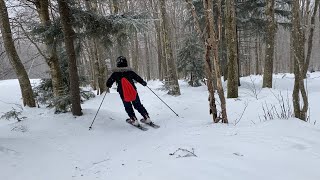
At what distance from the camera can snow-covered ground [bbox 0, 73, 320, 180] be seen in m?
3.76

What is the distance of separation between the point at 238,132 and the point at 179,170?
209cm

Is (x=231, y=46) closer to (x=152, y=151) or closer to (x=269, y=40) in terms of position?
(x=269, y=40)

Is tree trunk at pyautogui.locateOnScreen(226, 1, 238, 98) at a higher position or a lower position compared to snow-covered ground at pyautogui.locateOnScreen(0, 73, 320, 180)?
higher

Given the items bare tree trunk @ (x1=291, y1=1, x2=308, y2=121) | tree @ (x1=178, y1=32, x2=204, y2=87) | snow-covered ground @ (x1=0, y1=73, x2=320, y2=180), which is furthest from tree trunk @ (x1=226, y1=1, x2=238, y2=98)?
tree @ (x1=178, y1=32, x2=204, y2=87)

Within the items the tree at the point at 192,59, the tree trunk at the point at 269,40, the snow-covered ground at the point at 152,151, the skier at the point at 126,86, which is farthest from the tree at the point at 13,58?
the tree trunk at the point at 269,40

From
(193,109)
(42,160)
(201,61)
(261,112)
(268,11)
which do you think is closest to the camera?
(42,160)

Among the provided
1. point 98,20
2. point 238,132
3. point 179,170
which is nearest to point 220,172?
point 179,170

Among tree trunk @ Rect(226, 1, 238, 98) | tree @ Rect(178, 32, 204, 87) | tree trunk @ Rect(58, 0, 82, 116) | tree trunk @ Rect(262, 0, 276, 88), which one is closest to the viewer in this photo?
tree trunk @ Rect(58, 0, 82, 116)

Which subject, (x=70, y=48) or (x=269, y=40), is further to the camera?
(x=269, y=40)

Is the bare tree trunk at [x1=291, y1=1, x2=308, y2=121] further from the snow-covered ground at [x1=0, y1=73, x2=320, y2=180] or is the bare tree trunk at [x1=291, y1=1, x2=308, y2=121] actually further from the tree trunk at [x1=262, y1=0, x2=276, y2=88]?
the tree trunk at [x1=262, y1=0, x2=276, y2=88]

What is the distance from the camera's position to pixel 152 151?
5.07m

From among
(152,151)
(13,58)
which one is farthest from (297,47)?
(13,58)

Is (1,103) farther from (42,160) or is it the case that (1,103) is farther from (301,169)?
(301,169)

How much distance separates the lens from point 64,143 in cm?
612
